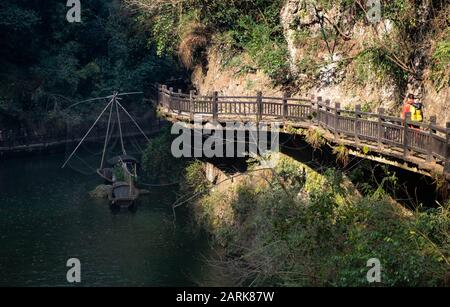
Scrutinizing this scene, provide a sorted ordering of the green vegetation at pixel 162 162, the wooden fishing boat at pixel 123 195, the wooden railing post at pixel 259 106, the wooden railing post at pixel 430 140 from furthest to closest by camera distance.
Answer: the green vegetation at pixel 162 162 < the wooden fishing boat at pixel 123 195 < the wooden railing post at pixel 259 106 < the wooden railing post at pixel 430 140

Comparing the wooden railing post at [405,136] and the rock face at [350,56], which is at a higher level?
the rock face at [350,56]

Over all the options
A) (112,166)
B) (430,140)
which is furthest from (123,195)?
(430,140)

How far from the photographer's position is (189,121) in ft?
108

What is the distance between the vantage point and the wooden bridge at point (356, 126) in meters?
20.2

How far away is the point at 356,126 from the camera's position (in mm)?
23641

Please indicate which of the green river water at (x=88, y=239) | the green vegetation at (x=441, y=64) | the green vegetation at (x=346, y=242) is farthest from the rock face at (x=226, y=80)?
the green vegetation at (x=346, y=242)

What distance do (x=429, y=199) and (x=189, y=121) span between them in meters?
13.1

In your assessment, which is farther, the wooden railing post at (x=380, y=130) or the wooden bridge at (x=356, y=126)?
the wooden railing post at (x=380, y=130)

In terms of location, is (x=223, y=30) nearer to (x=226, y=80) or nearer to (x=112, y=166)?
(x=226, y=80)

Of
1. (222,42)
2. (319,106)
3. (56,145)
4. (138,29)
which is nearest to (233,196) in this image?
(319,106)

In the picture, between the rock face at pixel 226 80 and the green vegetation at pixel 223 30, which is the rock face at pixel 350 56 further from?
the rock face at pixel 226 80

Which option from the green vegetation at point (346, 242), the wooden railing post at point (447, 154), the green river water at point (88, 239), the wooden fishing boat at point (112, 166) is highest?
the wooden railing post at point (447, 154)

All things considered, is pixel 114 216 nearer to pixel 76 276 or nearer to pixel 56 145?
pixel 76 276

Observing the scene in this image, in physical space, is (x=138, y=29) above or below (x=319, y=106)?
above
